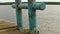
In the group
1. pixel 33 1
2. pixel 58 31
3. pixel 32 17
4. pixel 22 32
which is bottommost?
pixel 58 31

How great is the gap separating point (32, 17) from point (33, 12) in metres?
0.04

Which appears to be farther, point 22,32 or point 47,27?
point 47,27

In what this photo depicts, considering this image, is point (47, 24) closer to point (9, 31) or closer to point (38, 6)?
point (9, 31)

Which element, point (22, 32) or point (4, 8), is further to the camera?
point (4, 8)

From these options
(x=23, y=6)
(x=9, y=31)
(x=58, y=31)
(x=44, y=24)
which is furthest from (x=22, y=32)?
(x=44, y=24)

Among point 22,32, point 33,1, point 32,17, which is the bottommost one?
point 22,32

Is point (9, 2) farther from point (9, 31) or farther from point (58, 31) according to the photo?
point (9, 31)

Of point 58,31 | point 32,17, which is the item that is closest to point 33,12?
point 32,17

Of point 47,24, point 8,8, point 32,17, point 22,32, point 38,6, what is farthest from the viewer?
point 8,8

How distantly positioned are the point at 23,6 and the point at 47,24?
1543mm

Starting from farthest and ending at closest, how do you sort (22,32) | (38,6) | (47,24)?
1. (47,24)
2. (22,32)
3. (38,6)

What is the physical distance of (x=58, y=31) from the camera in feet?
10.3

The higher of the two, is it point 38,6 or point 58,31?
point 38,6

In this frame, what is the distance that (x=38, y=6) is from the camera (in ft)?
5.62
